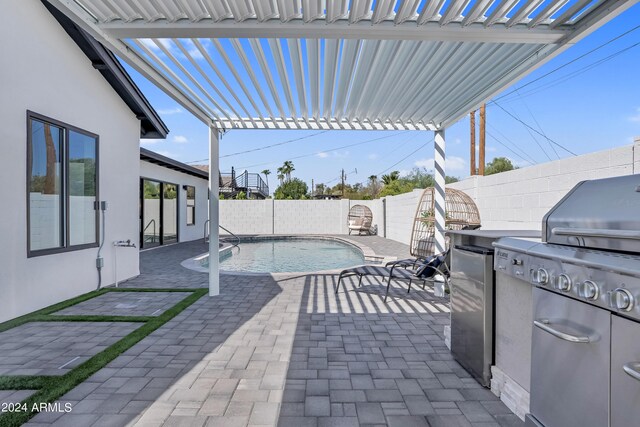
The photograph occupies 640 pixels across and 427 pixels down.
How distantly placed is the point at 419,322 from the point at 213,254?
124 inches

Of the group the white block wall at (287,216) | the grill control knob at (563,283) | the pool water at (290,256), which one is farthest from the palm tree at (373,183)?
the grill control knob at (563,283)

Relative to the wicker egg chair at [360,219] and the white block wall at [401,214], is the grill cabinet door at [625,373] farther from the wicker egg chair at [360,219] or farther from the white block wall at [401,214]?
the wicker egg chair at [360,219]

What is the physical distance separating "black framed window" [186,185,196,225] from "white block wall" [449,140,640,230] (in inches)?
429

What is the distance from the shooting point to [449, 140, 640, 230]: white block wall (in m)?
3.95

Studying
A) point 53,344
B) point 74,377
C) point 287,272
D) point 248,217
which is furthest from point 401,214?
point 74,377

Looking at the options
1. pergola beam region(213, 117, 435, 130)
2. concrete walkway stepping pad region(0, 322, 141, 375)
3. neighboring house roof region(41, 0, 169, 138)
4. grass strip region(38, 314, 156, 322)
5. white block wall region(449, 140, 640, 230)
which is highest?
neighboring house roof region(41, 0, 169, 138)

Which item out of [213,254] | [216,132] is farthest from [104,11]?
[213,254]

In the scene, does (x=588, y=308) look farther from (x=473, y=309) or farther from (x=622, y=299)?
(x=473, y=309)

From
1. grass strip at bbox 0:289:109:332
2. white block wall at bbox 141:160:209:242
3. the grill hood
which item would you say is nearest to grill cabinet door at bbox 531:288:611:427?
the grill hood

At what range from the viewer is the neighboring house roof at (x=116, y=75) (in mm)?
4895

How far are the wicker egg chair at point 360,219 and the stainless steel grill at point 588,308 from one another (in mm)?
14902

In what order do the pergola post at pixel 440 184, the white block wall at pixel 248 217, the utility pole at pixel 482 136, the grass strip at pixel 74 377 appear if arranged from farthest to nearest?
the white block wall at pixel 248 217 → the utility pole at pixel 482 136 → the pergola post at pixel 440 184 → the grass strip at pixel 74 377

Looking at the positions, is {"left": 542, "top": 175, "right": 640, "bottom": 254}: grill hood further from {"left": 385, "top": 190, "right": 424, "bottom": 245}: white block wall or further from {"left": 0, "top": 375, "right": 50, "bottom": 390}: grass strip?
{"left": 385, "top": 190, "right": 424, "bottom": 245}: white block wall

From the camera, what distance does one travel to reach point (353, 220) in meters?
17.7
